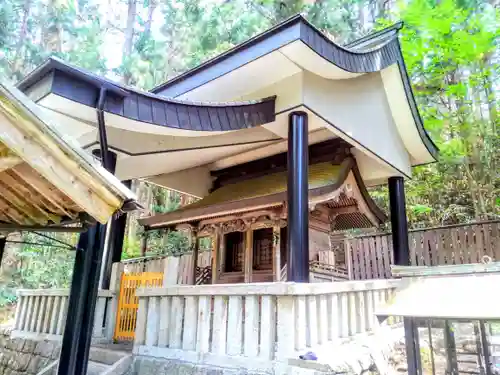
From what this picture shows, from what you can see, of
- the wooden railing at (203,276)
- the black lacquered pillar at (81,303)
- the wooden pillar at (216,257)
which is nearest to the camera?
the black lacquered pillar at (81,303)

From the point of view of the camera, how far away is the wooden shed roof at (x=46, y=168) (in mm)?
2137

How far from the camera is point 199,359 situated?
4.41m

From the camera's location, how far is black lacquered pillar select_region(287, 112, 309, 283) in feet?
16.1

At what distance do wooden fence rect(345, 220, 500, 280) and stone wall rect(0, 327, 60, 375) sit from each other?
7217 millimetres

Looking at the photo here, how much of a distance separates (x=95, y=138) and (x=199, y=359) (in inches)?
155

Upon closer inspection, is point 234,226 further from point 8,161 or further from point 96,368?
point 8,161

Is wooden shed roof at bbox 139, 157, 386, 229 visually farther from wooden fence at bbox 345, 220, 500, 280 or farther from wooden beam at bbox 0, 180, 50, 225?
wooden beam at bbox 0, 180, 50, 225

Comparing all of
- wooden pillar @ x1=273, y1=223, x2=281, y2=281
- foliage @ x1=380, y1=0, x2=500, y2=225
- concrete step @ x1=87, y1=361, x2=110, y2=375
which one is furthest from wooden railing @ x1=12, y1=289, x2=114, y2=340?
foliage @ x1=380, y1=0, x2=500, y2=225

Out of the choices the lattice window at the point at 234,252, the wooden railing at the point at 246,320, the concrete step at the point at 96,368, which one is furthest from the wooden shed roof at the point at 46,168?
the lattice window at the point at 234,252

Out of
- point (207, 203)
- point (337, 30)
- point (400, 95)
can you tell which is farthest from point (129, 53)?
point (400, 95)

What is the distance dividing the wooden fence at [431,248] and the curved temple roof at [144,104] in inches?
243

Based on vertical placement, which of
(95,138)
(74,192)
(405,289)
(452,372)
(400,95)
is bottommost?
(452,372)

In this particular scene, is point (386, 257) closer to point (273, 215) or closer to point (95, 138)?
point (273, 215)

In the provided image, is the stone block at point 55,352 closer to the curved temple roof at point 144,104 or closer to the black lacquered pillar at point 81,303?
the black lacquered pillar at point 81,303
